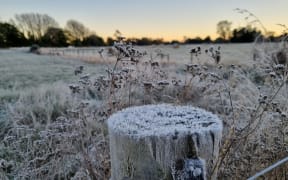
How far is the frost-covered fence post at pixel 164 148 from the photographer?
4.71 feet

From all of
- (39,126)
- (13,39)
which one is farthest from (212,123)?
(13,39)

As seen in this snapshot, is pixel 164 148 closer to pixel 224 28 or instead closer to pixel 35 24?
pixel 224 28

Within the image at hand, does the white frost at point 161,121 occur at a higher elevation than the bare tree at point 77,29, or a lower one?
lower

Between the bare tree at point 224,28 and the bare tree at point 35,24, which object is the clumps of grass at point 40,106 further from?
the bare tree at point 35,24

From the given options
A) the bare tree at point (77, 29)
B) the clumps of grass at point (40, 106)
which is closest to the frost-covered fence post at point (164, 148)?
the clumps of grass at point (40, 106)

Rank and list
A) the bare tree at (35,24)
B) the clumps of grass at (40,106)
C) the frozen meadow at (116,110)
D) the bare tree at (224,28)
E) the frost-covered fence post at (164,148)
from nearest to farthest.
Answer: the frost-covered fence post at (164,148), the frozen meadow at (116,110), the clumps of grass at (40,106), the bare tree at (224,28), the bare tree at (35,24)

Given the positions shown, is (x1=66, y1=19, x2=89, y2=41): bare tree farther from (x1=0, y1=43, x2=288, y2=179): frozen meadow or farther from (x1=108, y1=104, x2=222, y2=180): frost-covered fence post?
(x1=108, y1=104, x2=222, y2=180): frost-covered fence post

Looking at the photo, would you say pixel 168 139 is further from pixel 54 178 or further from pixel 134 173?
pixel 54 178

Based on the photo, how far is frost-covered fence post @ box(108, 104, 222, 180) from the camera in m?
1.43

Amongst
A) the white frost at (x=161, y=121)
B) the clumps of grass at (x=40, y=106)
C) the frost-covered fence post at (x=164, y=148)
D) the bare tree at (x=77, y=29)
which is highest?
the bare tree at (x=77, y=29)

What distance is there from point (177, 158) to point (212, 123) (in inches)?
11.1

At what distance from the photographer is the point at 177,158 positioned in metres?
1.45

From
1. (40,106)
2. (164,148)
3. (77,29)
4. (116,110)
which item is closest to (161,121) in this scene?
(164,148)

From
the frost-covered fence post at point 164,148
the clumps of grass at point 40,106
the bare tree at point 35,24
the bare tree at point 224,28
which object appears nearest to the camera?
the frost-covered fence post at point 164,148
